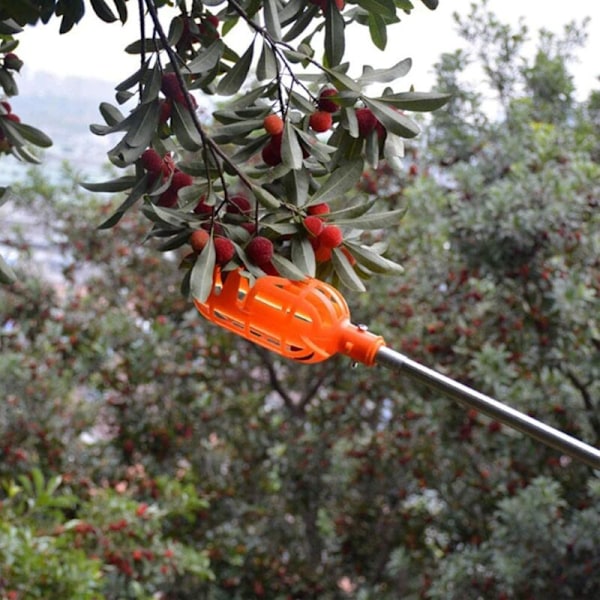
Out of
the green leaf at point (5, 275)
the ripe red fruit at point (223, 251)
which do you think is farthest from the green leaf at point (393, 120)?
the green leaf at point (5, 275)

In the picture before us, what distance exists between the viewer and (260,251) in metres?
0.86

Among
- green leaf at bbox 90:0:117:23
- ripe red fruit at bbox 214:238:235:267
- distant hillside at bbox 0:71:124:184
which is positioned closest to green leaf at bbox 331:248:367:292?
ripe red fruit at bbox 214:238:235:267

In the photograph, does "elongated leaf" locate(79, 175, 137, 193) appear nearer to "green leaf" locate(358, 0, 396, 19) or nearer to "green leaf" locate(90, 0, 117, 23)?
"green leaf" locate(90, 0, 117, 23)

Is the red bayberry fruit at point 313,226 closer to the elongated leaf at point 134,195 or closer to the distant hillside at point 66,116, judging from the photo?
the elongated leaf at point 134,195

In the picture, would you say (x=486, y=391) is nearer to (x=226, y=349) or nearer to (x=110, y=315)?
(x=226, y=349)

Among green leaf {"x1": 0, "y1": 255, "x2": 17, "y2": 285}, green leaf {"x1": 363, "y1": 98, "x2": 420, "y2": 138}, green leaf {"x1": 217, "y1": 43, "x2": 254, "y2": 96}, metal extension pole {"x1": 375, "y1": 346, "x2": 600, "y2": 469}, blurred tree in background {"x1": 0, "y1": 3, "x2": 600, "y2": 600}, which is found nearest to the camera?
metal extension pole {"x1": 375, "y1": 346, "x2": 600, "y2": 469}

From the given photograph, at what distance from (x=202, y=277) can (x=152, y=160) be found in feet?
0.72

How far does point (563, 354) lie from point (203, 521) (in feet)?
5.36

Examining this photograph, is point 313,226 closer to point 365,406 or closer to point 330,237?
point 330,237

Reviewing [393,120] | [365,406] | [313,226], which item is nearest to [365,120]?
[393,120]

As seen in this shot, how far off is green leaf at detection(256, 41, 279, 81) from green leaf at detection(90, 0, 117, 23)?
0.21m

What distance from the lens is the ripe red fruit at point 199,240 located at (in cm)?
85

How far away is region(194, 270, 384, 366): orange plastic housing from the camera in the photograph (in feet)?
2.54

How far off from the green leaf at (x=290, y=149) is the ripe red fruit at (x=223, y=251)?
0.10 m
